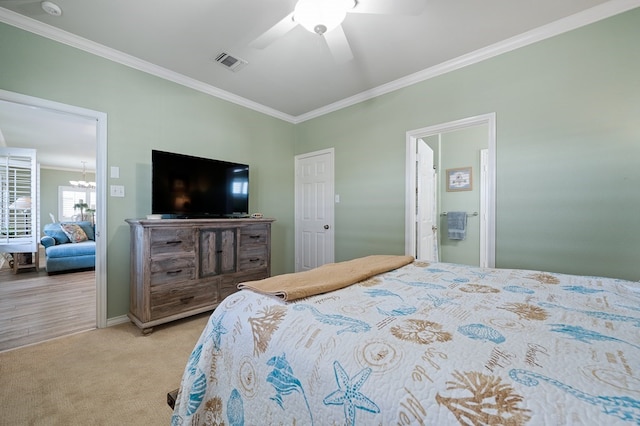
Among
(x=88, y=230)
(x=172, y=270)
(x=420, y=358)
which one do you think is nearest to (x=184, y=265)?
(x=172, y=270)

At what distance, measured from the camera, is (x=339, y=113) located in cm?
379

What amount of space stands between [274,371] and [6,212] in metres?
6.53

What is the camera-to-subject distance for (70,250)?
479cm

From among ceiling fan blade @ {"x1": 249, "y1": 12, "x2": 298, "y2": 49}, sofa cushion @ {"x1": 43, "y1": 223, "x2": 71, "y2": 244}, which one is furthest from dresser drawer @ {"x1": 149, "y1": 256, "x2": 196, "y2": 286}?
sofa cushion @ {"x1": 43, "y1": 223, "x2": 71, "y2": 244}

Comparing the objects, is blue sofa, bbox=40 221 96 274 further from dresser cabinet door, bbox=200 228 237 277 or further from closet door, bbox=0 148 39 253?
dresser cabinet door, bbox=200 228 237 277

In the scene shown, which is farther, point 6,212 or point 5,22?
point 6,212

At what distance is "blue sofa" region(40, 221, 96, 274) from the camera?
464 centimetres

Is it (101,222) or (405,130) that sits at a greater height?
(405,130)

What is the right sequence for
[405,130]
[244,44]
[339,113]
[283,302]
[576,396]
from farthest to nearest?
1. [339,113]
2. [405,130]
3. [244,44]
4. [283,302]
5. [576,396]

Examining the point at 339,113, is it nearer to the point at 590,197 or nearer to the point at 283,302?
the point at 590,197

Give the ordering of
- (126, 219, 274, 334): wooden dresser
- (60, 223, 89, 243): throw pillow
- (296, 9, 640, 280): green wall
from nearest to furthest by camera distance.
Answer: (296, 9, 640, 280): green wall, (126, 219, 274, 334): wooden dresser, (60, 223, 89, 243): throw pillow

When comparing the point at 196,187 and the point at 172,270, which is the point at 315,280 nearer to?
the point at 172,270

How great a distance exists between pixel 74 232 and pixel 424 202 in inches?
266

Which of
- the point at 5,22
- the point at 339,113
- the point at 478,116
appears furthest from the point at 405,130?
the point at 5,22
